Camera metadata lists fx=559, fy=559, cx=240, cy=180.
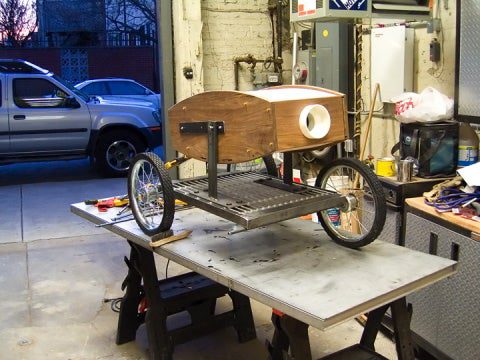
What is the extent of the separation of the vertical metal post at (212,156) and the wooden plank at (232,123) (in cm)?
2

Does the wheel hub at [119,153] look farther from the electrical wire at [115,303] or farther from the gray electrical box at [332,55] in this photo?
the electrical wire at [115,303]

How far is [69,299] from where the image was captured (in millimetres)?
3516

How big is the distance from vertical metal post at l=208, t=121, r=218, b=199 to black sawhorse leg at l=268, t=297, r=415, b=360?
19.9 inches

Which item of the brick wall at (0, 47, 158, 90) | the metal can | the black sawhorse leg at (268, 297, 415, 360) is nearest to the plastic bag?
the metal can

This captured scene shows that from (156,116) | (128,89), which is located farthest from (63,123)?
(128,89)

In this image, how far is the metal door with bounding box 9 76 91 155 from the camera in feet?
21.9

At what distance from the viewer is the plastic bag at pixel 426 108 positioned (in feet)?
9.48

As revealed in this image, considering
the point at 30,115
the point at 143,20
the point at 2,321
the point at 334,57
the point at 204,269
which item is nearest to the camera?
the point at 204,269

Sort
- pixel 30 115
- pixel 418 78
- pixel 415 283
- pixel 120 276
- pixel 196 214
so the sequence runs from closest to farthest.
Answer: pixel 415 283, pixel 196 214, pixel 418 78, pixel 120 276, pixel 30 115

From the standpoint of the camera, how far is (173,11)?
5.08m

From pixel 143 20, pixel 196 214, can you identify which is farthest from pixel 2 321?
pixel 143 20

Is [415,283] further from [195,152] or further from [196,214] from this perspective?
[196,214]

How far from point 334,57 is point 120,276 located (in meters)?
2.35

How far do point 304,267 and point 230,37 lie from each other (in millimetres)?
3796
